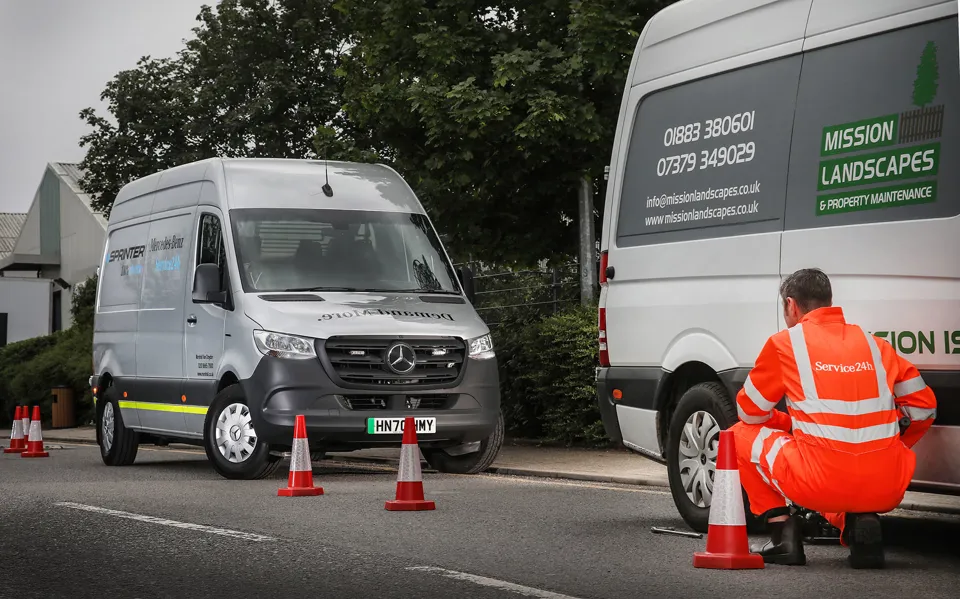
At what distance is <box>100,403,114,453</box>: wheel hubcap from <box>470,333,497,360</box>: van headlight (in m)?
4.58

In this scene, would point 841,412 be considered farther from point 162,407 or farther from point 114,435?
point 114,435

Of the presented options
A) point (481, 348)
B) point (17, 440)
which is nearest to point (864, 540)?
point (481, 348)

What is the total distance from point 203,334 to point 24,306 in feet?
112

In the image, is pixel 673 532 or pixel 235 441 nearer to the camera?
pixel 673 532

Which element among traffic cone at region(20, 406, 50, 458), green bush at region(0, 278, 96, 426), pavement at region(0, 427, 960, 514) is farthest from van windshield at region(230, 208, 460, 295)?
green bush at region(0, 278, 96, 426)

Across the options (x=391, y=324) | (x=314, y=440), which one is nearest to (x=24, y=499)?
(x=314, y=440)

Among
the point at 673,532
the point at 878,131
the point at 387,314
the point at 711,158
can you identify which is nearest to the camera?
the point at 878,131

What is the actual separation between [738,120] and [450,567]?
9.92 ft

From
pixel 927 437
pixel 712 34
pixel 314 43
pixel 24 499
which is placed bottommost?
pixel 24 499

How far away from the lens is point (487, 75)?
17.3 m

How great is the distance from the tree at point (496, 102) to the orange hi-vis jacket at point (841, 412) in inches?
372

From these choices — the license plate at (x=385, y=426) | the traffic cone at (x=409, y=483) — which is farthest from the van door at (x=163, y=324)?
the traffic cone at (x=409, y=483)

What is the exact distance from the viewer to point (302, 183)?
44.3 ft

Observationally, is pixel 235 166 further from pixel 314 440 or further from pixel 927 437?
pixel 927 437
